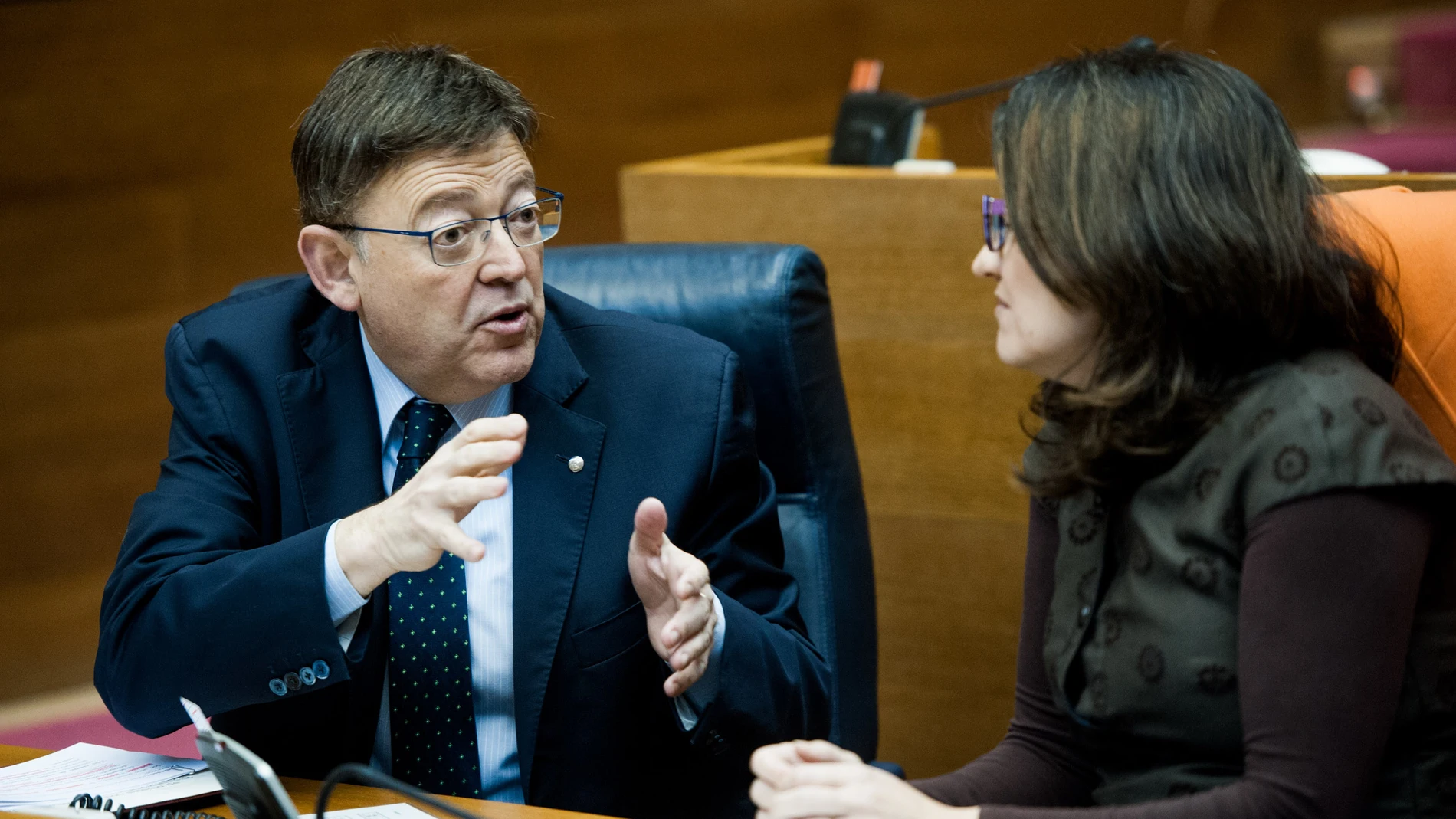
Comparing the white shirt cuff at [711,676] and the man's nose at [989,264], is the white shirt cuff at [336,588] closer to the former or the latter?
the white shirt cuff at [711,676]

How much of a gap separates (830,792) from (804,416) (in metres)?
0.67

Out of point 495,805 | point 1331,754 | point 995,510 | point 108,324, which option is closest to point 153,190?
point 108,324

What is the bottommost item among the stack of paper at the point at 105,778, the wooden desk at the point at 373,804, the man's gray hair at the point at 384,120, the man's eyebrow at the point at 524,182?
the wooden desk at the point at 373,804

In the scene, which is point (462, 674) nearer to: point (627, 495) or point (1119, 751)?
point (627, 495)

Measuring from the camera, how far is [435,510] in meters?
1.25

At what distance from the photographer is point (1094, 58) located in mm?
1198

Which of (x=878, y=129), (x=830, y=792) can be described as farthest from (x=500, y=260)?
(x=878, y=129)

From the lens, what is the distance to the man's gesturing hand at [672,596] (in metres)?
1.34

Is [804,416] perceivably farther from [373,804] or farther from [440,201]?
[373,804]

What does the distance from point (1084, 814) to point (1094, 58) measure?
593 mm

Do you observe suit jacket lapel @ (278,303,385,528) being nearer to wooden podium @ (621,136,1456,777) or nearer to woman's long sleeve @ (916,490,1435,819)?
woman's long sleeve @ (916,490,1435,819)

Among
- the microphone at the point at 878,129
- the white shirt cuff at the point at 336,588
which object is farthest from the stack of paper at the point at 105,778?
the microphone at the point at 878,129

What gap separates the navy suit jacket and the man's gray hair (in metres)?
0.18

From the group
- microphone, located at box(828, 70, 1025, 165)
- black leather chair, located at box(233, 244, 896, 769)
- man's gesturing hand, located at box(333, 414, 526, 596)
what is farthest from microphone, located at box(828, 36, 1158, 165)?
man's gesturing hand, located at box(333, 414, 526, 596)
